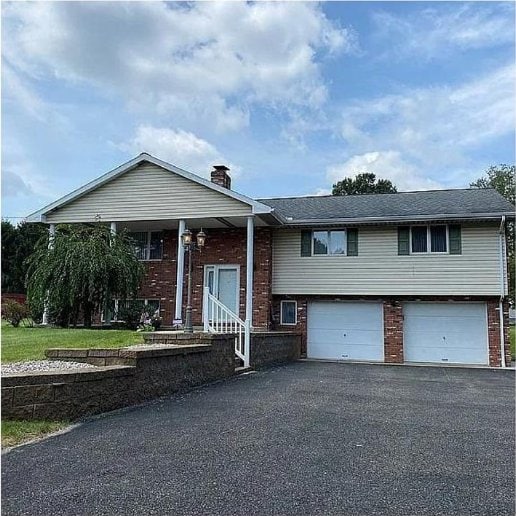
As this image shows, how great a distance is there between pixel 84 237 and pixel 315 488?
43.0 feet

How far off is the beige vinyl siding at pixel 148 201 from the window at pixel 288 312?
4.06m

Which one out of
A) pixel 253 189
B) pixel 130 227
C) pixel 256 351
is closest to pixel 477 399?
pixel 256 351

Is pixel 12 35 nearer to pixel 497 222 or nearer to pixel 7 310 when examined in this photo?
pixel 7 310

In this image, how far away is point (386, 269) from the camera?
1645cm

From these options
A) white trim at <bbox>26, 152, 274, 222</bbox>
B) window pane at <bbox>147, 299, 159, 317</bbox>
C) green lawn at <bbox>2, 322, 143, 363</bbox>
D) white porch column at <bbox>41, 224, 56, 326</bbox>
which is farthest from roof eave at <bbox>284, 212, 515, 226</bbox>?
green lawn at <bbox>2, 322, 143, 363</bbox>

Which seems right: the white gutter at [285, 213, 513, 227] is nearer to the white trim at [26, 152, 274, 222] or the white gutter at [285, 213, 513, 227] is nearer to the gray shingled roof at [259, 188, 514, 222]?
the gray shingled roof at [259, 188, 514, 222]

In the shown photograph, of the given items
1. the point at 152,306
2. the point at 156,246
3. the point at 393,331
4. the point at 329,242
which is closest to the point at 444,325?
the point at 393,331

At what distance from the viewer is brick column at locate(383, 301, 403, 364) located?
Answer: 16266 millimetres

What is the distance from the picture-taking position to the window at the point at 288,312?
1738 cm

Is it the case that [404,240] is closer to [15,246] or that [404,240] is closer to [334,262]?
[334,262]

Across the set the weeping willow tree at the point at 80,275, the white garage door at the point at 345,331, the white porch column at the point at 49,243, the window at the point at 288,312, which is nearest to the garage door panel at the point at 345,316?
the white garage door at the point at 345,331

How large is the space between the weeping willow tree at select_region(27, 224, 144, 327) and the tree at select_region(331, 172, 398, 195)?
28.4 metres

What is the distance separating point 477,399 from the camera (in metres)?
8.46

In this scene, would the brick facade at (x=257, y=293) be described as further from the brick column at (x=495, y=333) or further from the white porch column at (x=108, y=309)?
the white porch column at (x=108, y=309)
